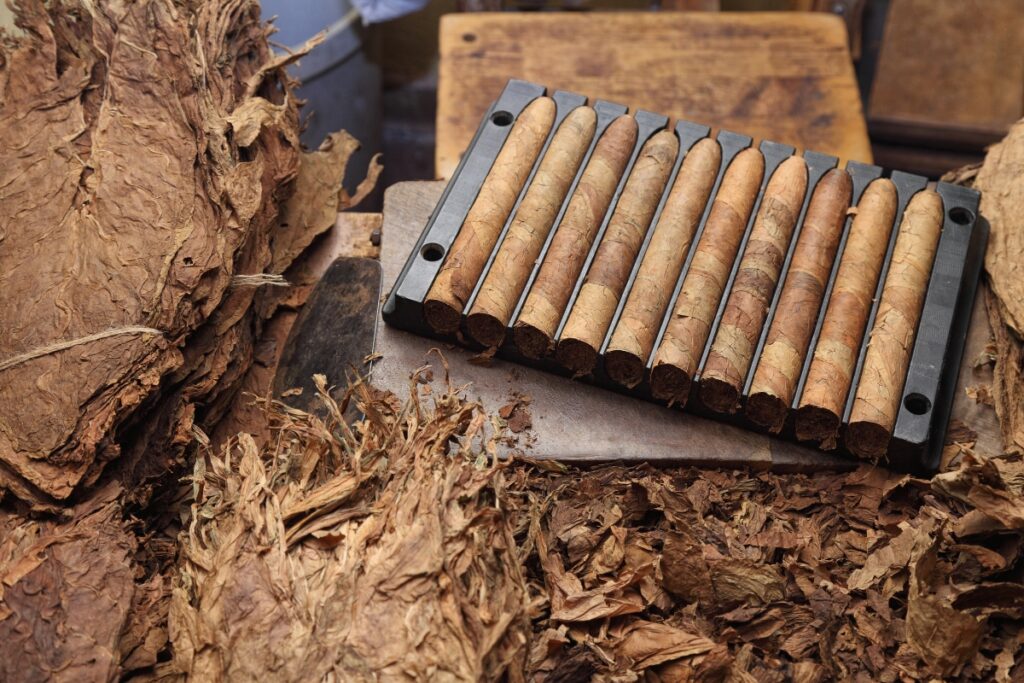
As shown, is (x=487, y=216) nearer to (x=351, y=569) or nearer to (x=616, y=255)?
(x=616, y=255)

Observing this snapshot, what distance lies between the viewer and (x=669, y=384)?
1568mm

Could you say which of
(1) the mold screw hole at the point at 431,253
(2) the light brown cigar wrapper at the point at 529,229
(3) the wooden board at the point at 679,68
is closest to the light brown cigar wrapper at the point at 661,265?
(2) the light brown cigar wrapper at the point at 529,229

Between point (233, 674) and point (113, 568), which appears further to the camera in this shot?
point (113, 568)

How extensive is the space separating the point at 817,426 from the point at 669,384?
0.75 feet

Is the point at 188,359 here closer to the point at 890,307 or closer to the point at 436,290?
the point at 436,290

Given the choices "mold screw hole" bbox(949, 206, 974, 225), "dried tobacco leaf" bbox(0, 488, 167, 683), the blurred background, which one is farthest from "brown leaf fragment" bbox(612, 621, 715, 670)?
the blurred background

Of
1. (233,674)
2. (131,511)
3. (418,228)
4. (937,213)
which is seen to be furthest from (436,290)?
(937,213)

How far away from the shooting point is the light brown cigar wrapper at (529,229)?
1.56 metres

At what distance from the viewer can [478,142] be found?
1.79 meters

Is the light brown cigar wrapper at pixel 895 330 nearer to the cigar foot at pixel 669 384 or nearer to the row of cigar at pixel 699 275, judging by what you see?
the row of cigar at pixel 699 275

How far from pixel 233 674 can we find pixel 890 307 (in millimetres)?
1087

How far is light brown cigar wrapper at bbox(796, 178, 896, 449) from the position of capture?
150 centimetres

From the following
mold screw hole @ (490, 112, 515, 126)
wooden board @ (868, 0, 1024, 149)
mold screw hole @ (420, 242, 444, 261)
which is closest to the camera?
mold screw hole @ (420, 242, 444, 261)

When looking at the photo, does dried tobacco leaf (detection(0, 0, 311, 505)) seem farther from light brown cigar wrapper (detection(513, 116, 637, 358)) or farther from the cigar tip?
the cigar tip
